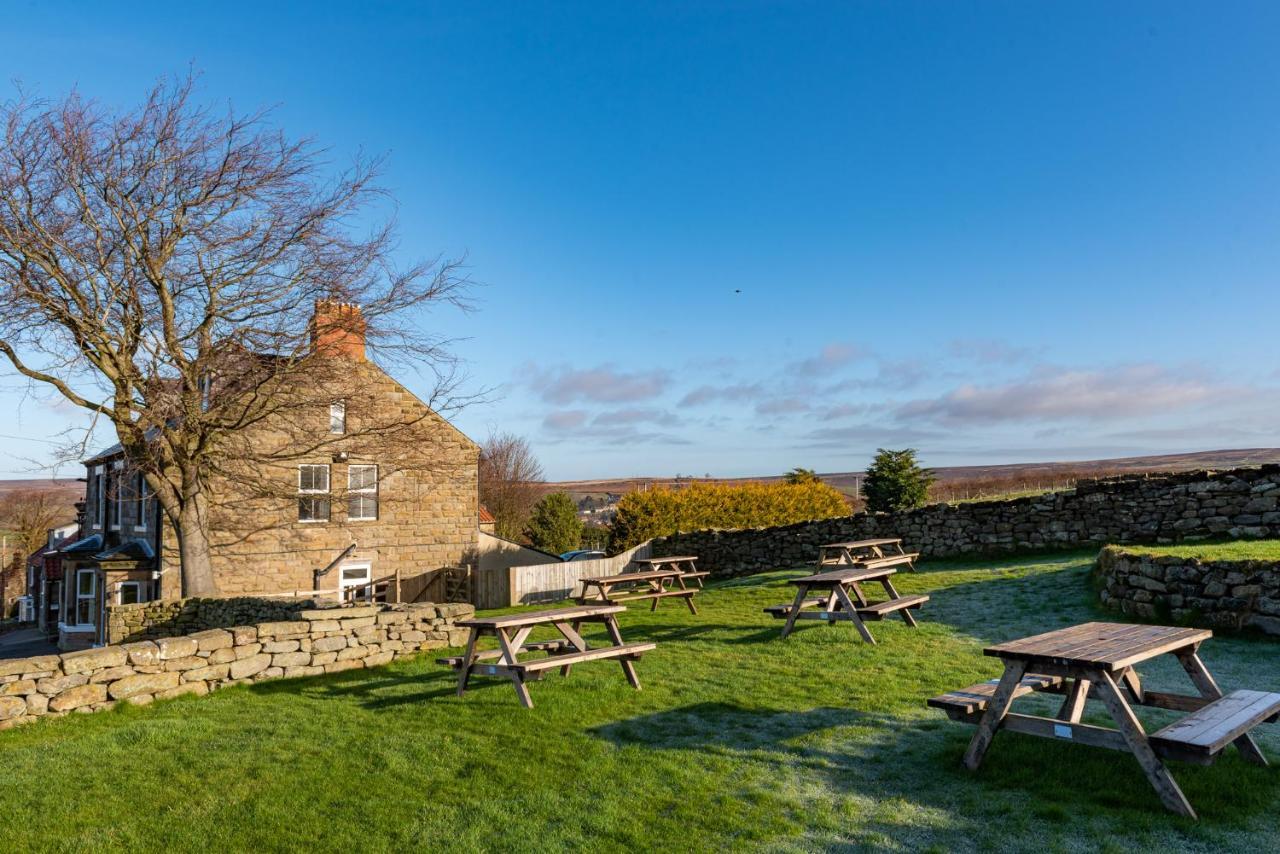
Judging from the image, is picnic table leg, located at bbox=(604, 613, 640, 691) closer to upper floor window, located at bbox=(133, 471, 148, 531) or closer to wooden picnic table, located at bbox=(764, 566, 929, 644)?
wooden picnic table, located at bbox=(764, 566, 929, 644)

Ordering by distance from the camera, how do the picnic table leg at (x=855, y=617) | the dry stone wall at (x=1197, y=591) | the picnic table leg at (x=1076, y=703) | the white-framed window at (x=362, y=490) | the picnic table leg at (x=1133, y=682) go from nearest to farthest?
the picnic table leg at (x=1076, y=703) → the picnic table leg at (x=1133, y=682) → the dry stone wall at (x=1197, y=591) → the picnic table leg at (x=855, y=617) → the white-framed window at (x=362, y=490)

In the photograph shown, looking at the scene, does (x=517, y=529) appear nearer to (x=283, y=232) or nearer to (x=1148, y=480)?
(x=283, y=232)

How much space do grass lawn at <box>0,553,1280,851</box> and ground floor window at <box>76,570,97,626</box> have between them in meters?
18.5

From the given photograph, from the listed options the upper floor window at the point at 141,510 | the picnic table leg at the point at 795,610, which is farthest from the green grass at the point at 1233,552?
the upper floor window at the point at 141,510

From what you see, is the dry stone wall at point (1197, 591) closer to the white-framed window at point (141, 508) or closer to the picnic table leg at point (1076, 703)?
the picnic table leg at point (1076, 703)

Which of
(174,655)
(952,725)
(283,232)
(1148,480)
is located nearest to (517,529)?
(283,232)

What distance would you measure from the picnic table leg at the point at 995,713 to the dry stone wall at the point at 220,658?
7.75 metres

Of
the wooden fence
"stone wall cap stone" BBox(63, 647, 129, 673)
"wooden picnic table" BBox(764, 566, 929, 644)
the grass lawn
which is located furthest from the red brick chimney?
"wooden picnic table" BBox(764, 566, 929, 644)

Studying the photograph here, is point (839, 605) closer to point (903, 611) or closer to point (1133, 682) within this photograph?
point (903, 611)

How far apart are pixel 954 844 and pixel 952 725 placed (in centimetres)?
223

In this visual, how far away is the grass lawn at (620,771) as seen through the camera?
448 centimetres

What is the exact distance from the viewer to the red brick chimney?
54.4 ft

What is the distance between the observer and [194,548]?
1623 cm

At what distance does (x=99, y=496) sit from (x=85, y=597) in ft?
11.7
